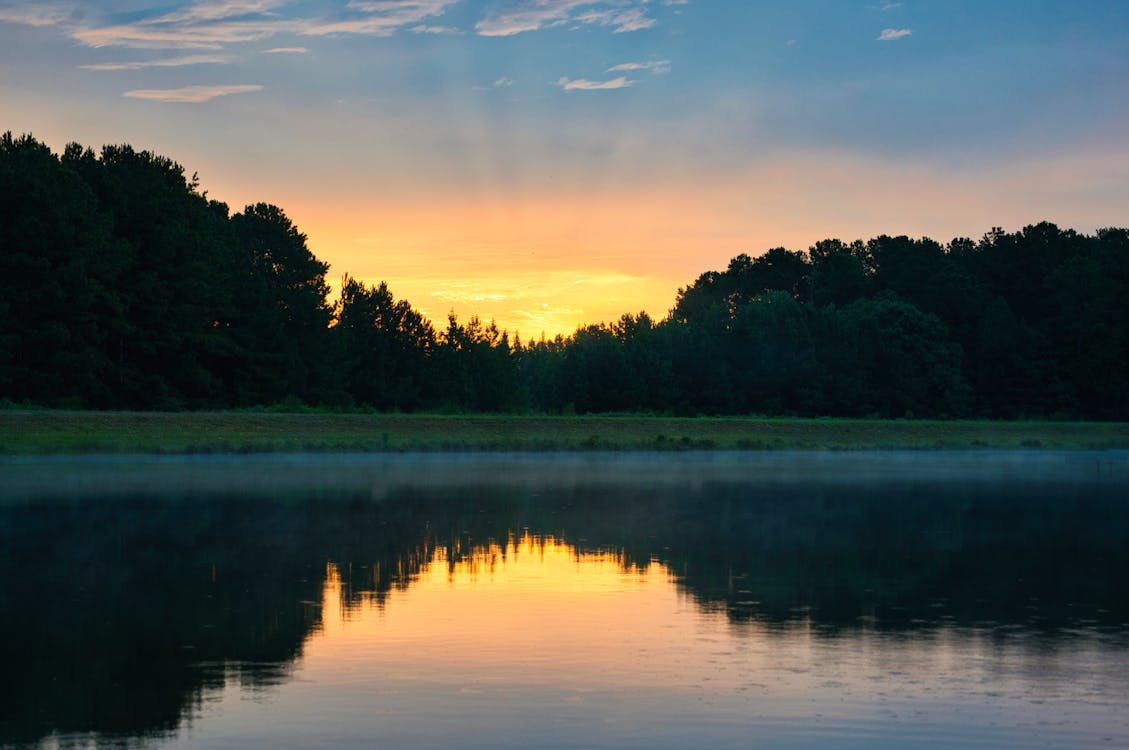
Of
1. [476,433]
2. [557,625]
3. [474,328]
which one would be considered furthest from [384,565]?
[474,328]

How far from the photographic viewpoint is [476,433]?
6328 centimetres

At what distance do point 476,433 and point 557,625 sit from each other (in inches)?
1934

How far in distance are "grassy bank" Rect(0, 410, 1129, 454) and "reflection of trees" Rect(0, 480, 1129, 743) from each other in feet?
68.4

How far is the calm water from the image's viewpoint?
9758 millimetres

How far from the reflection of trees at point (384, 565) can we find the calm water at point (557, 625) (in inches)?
2.8

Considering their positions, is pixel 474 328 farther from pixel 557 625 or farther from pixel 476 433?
pixel 557 625

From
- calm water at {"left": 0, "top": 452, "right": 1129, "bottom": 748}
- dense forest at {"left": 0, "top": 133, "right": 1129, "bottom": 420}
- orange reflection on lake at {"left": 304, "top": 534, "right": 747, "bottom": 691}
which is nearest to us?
calm water at {"left": 0, "top": 452, "right": 1129, "bottom": 748}

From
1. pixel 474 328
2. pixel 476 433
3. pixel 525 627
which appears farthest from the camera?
pixel 474 328

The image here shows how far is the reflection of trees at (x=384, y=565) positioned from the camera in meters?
11.8

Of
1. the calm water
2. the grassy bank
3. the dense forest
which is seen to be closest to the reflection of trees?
the calm water

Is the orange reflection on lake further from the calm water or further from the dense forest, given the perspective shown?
the dense forest

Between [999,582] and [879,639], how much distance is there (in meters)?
5.26

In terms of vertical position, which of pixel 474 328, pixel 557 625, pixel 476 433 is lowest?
pixel 557 625

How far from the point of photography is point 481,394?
9694 cm
